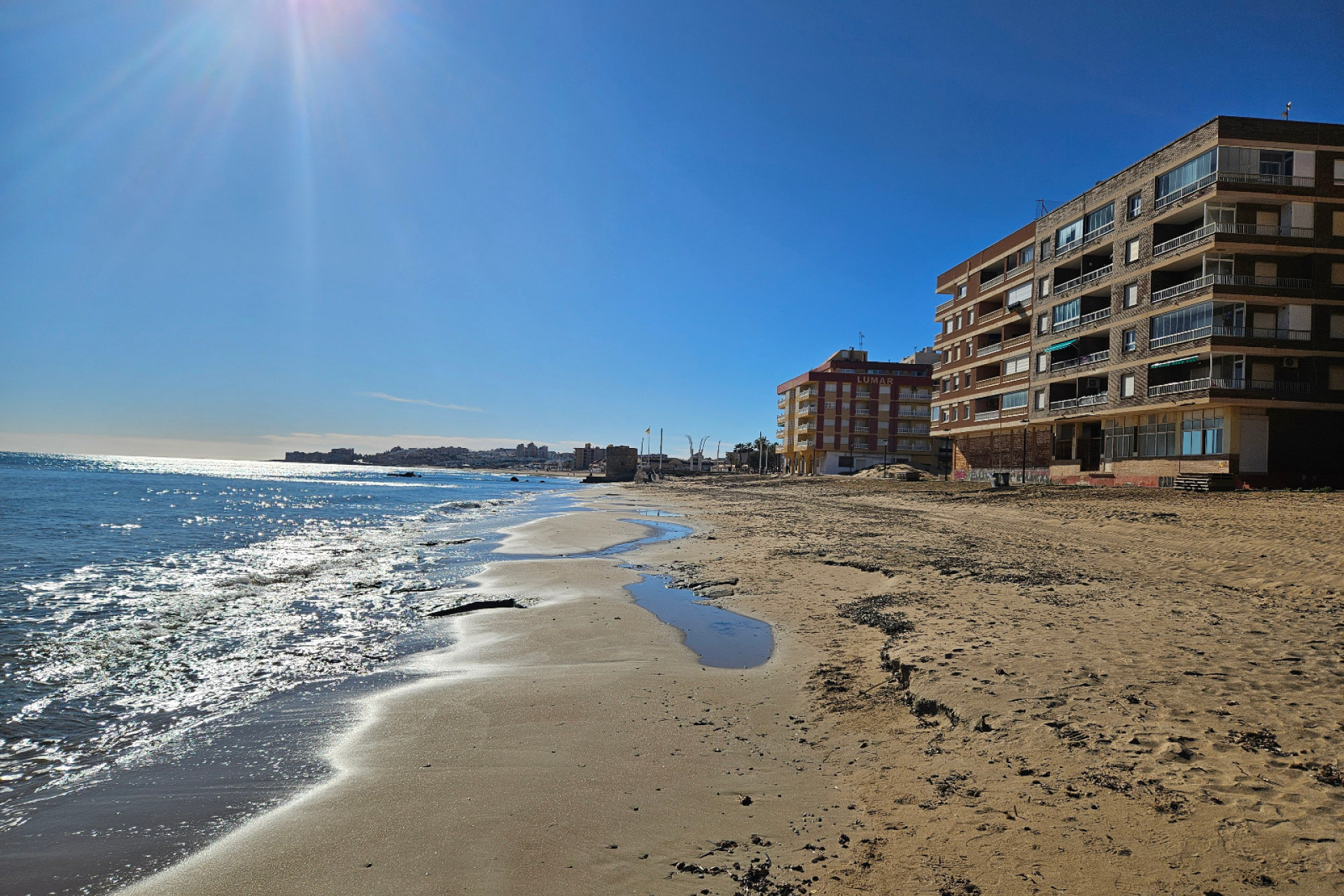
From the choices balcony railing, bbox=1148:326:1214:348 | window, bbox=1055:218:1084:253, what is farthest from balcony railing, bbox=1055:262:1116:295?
balcony railing, bbox=1148:326:1214:348

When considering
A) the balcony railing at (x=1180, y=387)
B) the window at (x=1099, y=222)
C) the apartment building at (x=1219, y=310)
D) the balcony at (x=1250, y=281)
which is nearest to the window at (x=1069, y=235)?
the window at (x=1099, y=222)

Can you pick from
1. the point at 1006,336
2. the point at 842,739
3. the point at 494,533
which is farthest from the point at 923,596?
the point at 1006,336

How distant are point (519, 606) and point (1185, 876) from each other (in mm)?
10691

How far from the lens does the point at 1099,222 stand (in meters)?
43.0

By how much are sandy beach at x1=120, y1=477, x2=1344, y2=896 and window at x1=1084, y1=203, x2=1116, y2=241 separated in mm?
38136

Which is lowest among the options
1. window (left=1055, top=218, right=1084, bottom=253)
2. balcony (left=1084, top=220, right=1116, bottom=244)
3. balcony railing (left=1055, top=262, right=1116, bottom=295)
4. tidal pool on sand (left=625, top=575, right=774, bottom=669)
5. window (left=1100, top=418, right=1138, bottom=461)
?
tidal pool on sand (left=625, top=575, right=774, bottom=669)

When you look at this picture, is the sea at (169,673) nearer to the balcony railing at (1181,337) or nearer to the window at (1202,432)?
the window at (1202,432)

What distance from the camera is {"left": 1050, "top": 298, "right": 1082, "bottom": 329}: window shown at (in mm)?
44312

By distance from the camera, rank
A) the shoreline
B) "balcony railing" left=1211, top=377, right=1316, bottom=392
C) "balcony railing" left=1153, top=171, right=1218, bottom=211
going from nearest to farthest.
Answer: the shoreline
"balcony railing" left=1211, top=377, right=1316, bottom=392
"balcony railing" left=1153, top=171, right=1218, bottom=211

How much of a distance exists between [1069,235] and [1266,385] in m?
18.3

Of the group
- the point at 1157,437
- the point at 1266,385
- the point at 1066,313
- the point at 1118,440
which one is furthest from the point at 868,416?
the point at 1266,385

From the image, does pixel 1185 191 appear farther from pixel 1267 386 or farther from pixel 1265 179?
pixel 1267 386

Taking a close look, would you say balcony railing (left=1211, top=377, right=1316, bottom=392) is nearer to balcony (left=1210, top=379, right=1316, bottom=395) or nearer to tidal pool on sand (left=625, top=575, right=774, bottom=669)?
balcony (left=1210, top=379, right=1316, bottom=395)

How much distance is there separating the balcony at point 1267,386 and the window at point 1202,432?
1252 millimetres
